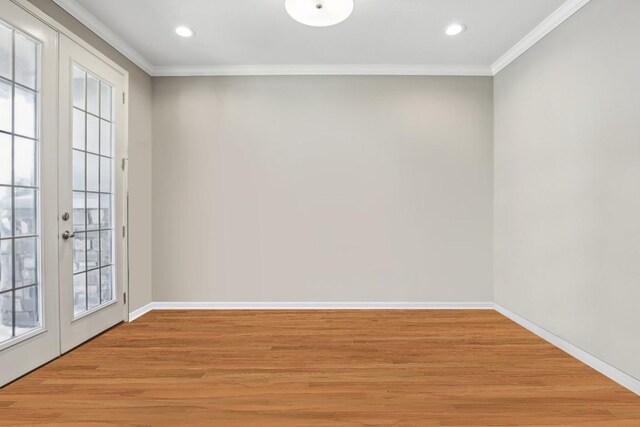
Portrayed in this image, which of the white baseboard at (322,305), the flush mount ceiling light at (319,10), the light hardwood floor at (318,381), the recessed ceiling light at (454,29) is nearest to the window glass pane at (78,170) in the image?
the light hardwood floor at (318,381)

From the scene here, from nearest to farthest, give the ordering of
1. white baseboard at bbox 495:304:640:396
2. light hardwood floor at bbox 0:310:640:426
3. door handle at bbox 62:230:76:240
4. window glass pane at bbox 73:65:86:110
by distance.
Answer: light hardwood floor at bbox 0:310:640:426
white baseboard at bbox 495:304:640:396
door handle at bbox 62:230:76:240
window glass pane at bbox 73:65:86:110

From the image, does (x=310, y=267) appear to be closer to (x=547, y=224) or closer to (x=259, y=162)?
(x=259, y=162)

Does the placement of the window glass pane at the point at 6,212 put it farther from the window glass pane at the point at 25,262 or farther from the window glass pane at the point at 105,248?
the window glass pane at the point at 105,248

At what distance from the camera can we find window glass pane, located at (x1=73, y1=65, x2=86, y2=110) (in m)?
2.78

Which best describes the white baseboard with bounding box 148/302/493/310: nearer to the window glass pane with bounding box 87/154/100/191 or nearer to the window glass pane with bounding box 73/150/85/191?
the window glass pane with bounding box 87/154/100/191

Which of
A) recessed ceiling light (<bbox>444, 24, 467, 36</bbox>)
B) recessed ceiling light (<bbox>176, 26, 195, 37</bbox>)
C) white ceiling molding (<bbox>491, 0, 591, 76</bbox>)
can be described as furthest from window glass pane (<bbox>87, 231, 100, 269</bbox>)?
white ceiling molding (<bbox>491, 0, 591, 76</bbox>)

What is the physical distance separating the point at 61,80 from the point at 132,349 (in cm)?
215

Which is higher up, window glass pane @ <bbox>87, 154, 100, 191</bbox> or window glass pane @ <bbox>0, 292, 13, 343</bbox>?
window glass pane @ <bbox>87, 154, 100, 191</bbox>

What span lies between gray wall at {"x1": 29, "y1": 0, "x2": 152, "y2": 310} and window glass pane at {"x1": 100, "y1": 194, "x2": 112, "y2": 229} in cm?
27

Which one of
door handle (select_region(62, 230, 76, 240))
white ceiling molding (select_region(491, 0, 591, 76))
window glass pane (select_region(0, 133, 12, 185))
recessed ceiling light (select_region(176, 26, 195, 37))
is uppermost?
recessed ceiling light (select_region(176, 26, 195, 37))

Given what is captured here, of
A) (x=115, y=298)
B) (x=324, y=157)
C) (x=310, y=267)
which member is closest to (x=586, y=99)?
(x=324, y=157)

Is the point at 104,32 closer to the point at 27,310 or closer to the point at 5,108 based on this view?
the point at 5,108

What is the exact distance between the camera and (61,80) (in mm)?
2613

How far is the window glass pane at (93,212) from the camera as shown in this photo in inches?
117
